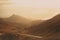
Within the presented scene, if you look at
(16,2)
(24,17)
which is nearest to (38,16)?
(24,17)

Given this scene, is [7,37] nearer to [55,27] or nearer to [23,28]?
[23,28]

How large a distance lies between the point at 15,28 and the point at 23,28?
66 millimetres

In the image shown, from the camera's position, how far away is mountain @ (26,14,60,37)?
1.04 m

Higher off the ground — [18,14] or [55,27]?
[18,14]

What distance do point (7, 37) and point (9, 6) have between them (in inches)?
11.4

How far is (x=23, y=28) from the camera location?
1160 millimetres

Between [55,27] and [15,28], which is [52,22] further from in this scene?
[15,28]

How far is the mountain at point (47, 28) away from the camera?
1.04 metres

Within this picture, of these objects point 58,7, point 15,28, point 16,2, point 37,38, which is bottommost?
point 37,38

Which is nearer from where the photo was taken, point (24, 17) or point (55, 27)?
point (55, 27)

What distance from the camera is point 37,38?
1.06 m

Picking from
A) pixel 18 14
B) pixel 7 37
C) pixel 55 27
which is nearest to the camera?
pixel 55 27

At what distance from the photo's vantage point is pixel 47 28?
107 centimetres

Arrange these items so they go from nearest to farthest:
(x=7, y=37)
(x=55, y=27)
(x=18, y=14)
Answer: (x=55, y=27) < (x=7, y=37) < (x=18, y=14)
